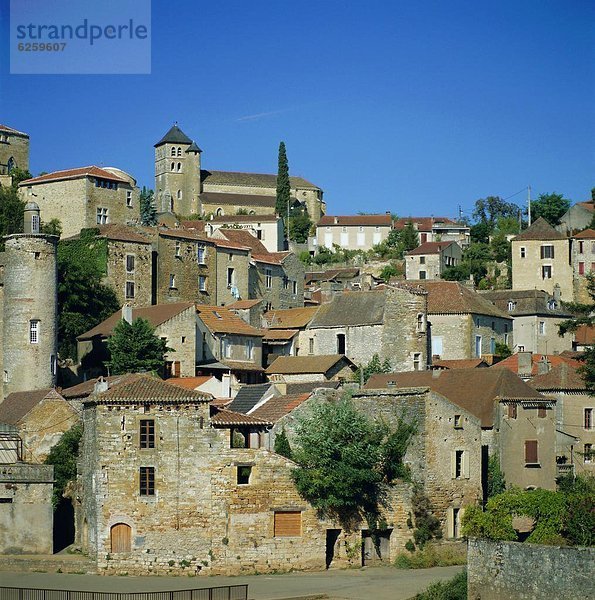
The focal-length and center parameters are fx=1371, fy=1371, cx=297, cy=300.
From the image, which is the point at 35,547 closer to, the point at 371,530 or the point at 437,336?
the point at 371,530

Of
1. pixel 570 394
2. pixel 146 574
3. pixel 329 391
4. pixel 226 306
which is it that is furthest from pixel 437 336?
pixel 146 574

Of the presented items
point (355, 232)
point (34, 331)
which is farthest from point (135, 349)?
point (355, 232)

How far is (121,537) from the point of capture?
45.2 metres

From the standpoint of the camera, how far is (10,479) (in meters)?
48.1

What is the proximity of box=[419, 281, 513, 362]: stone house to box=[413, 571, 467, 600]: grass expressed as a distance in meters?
38.1

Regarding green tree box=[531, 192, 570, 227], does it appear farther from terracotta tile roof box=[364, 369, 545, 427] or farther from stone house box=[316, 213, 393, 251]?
terracotta tile roof box=[364, 369, 545, 427]

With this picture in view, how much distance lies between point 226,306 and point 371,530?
35142 millimetres

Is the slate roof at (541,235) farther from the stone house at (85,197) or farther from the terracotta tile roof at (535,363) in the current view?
the terracotta tile roof at (535,363)

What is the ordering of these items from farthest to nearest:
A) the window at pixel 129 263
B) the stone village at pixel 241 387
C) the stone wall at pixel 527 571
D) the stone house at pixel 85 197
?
the stone house at pixel 85 197 < the window at pixel 129 263 < the stone village at pixel 241 387 < the stone wall at pixel 527 571

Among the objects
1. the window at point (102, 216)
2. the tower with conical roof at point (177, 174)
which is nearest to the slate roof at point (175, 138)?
the tower with conical roof at point (177, 174)

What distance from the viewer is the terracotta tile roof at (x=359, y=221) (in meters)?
138

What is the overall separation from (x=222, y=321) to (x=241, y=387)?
1100 cm

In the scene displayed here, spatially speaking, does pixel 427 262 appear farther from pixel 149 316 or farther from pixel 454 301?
pixel 149 316

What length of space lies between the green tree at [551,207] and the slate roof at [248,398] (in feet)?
222
